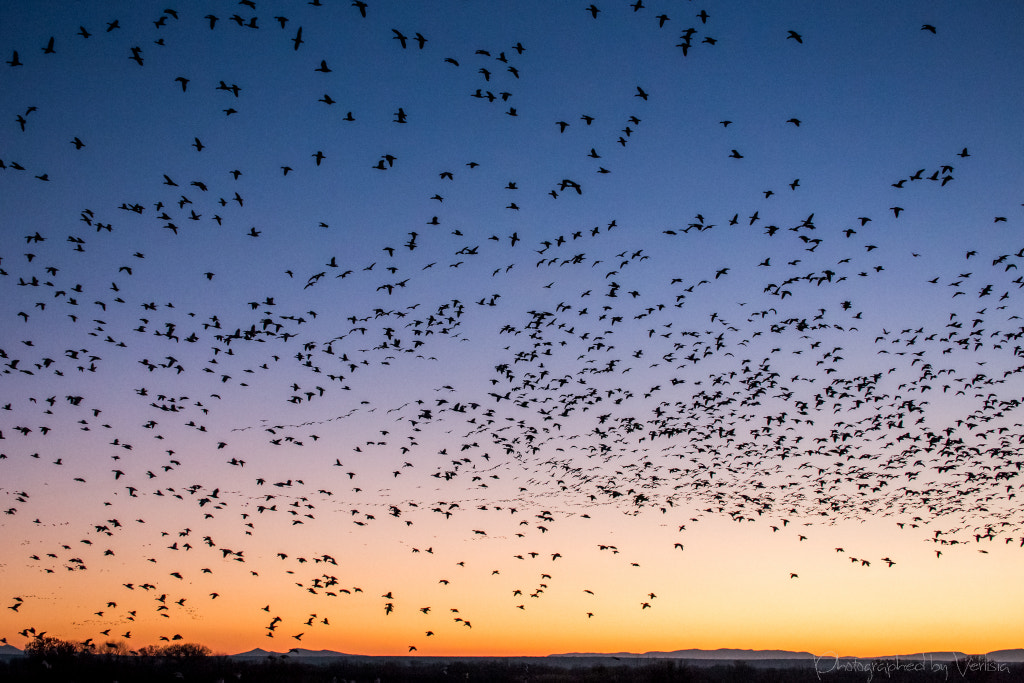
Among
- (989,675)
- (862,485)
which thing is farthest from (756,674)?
(862,485)

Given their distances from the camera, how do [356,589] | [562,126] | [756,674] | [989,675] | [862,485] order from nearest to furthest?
[562,126] < [862,485] < [356,589] < [989,675] < [756,674]

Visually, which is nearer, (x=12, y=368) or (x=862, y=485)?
(x=12, y=368)

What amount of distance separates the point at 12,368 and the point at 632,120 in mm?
22315

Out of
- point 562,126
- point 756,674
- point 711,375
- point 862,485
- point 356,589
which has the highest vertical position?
point 562,126

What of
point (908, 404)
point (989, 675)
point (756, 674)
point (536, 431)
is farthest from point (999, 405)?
point (756, 674)

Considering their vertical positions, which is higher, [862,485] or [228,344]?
[228,344]

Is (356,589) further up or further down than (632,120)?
further down

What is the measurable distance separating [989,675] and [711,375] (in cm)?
6347

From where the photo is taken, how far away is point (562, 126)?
73.3ft

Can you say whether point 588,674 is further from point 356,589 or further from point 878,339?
point 878,339

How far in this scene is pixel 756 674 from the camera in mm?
87000

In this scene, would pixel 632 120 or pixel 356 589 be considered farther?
pixel 356 589

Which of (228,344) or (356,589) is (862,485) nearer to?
(356,589)

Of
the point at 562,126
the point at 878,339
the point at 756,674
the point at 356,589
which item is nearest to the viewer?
the point at 562,126
